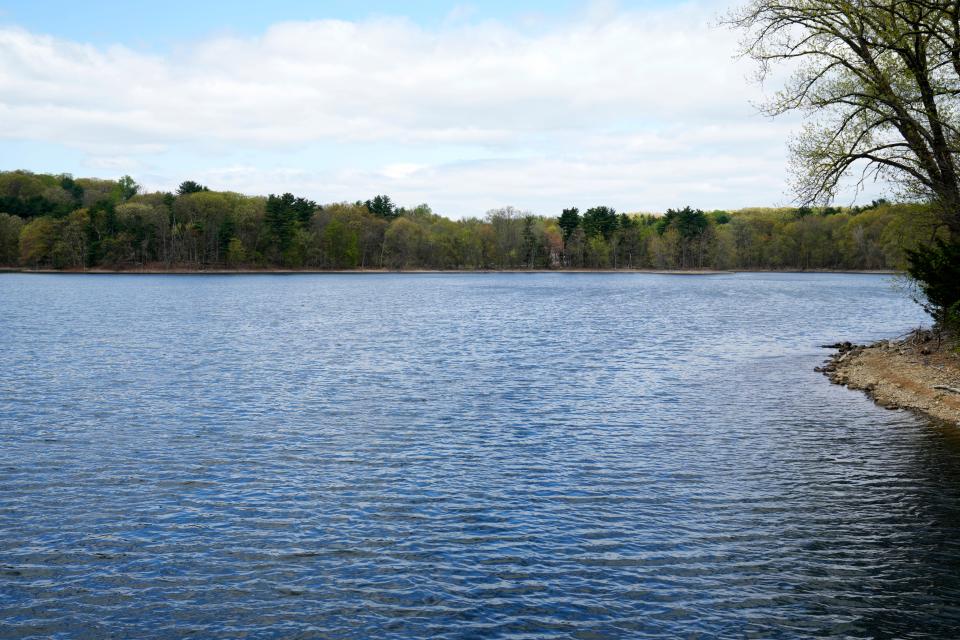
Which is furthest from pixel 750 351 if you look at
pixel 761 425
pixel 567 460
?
pixel 567 460

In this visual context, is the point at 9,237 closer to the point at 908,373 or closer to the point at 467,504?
the point at 908,373

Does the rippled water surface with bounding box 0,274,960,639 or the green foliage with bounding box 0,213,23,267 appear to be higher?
the green foliage with bounding box 0,213,23,267

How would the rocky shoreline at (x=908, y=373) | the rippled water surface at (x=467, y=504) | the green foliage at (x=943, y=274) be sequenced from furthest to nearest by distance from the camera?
the green foliage at (x=943, y=274) → the rocky shoreline at (x=908, y=373) → the rippled water surface at (x=467, y=504)

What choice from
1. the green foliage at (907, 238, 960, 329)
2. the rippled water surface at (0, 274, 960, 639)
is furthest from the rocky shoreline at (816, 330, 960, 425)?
the green foliage at (907, 238, 960, 329)

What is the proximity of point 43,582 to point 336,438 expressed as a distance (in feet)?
39.5

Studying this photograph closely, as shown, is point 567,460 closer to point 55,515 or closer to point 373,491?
point 373,491

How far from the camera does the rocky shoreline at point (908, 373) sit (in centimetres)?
3045

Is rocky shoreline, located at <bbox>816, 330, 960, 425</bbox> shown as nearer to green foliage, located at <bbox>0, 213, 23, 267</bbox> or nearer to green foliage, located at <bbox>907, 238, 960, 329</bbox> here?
green foliage, located at <bbox>907, 238, 960, 329</bbox>

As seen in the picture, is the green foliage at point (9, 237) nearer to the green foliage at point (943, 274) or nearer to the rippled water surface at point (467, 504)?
the rippled water surface at point (467, 504)

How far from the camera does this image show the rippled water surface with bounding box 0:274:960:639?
43.9 ft

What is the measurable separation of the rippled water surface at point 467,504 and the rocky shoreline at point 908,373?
173 centimetres

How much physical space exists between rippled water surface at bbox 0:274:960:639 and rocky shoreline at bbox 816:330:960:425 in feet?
5.66

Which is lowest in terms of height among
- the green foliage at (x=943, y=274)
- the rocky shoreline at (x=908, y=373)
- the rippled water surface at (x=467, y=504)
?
the rippled water surface at (x=467, y=504)

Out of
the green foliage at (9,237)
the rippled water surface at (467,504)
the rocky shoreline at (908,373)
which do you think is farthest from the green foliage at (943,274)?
the green foliage at (9,237)
